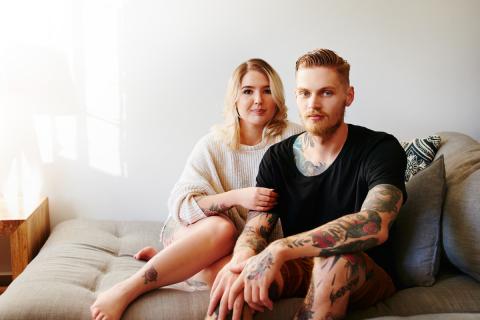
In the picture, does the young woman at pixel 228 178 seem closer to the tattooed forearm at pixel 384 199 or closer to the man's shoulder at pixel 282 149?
the man's shoulder at pixel 282 149

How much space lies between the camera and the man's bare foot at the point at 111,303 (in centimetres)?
162

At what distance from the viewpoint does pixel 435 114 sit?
2832 millimetres

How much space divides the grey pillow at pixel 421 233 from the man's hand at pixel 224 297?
1.88 feet

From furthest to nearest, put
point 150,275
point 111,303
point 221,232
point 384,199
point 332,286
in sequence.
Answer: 1. point 221,232
2. point 150,275
3. point 111,303
4. point 384,199
5. point 332,286

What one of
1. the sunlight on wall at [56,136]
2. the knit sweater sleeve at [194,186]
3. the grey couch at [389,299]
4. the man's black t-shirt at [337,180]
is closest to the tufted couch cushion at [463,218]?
the grey couch at [389,299]

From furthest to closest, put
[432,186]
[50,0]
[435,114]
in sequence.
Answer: [435,114] < [50,0] < [432,186]

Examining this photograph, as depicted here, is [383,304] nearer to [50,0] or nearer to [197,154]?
[197,154]

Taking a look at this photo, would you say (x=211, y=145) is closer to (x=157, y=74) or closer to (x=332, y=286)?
(x=157, y=74)

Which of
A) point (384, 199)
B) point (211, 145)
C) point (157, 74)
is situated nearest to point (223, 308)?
point (384, 199)

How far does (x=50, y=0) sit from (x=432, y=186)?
1.96 meters

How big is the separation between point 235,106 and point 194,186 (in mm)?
382

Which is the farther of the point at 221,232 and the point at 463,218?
the point at 221,232

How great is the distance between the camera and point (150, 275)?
1.76m

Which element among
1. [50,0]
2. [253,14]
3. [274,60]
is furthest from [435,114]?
[50,0]
